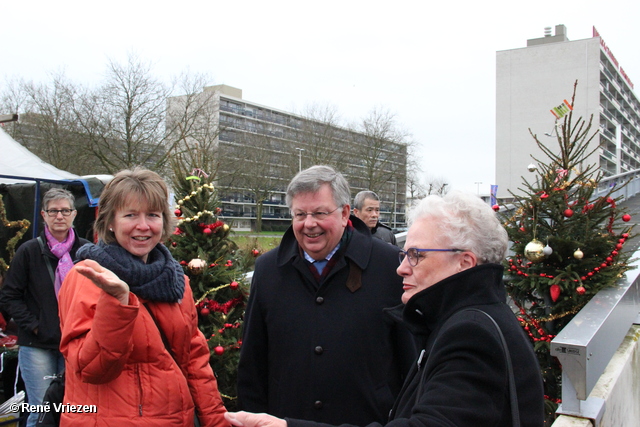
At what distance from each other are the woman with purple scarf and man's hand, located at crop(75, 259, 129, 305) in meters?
2.29

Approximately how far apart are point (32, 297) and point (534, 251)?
4655 millimetres

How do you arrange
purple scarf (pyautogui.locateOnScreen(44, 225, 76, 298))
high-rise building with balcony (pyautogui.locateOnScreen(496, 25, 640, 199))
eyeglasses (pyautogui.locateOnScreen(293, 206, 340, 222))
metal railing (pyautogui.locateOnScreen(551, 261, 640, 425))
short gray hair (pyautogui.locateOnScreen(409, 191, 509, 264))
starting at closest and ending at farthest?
short gray hair (pyautogui.locateOnScreen(409, 191, 509, 264)) < eyeglasses (pyautogui.locateOnScreen(293, 206, 340, 222)) < metal railing (pyautogui.locateOnScreen(551, 261, 640, 425)) < purple scarf (pyautogui.locateOnScreen(44, 225, 76, 298)) < high-rise building with balcony (pyautogui.locateOnScreen(496, 25, 640, 199))

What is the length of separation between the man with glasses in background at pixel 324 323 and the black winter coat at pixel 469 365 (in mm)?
676

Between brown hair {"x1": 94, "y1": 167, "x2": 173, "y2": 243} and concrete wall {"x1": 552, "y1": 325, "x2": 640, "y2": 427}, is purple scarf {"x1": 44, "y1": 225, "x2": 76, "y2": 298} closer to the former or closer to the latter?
brown hair {"x1": 94, "y1": 167, "x2": 173, "y2": 243}

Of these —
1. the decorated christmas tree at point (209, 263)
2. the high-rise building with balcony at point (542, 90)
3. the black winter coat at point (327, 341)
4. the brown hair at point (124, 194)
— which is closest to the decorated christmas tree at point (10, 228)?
the decorated christmas tree at point (209, 263)

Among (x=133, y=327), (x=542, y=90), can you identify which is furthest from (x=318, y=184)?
(x=542, y=90)

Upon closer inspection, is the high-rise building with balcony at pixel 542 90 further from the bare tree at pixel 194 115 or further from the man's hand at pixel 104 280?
the man's hand at pixel 104 280

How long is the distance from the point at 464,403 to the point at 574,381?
82.0 inches

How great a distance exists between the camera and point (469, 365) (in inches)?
52.6

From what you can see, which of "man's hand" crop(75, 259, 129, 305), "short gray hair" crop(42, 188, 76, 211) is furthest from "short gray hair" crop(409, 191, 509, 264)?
"short gray hair" crop(42, 188, 76, 211)

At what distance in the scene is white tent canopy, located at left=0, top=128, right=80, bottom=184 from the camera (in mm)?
6379

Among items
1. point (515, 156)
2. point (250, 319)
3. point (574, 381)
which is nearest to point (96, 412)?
point (250, 319)

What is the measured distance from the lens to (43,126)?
2333cm

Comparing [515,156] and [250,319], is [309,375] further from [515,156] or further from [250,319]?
[515,156]
